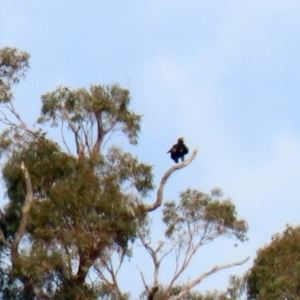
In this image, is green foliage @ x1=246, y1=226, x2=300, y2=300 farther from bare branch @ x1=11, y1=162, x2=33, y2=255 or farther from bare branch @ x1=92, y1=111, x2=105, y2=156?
bare branch @ x1=11, y1=162, x2=33, y2=255

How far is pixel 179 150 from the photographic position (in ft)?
76.4

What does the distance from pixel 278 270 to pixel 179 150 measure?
3898 millimetres

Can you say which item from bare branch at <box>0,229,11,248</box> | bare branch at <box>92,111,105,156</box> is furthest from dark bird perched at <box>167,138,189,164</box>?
bare branch at <box>0,229,11,248</box>

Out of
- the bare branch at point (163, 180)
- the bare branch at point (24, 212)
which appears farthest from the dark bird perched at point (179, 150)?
the bare branch at point (24, 212)

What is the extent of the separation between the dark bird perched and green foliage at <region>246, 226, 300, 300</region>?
12.0 feet

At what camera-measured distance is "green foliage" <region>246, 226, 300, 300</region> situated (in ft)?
82.4

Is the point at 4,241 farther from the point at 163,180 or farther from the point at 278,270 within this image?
the point at 278,270

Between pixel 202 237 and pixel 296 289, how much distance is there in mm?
2277

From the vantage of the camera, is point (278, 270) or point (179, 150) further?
point (278, 270)

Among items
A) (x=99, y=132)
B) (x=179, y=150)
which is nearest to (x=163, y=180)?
(x=179, y=150)

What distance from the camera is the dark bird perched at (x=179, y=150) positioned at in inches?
914

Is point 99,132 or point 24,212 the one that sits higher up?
point 99,132

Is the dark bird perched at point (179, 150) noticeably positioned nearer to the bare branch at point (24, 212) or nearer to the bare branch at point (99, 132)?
the bare branch at point (99, 132)

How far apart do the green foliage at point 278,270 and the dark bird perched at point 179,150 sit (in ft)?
12.0
